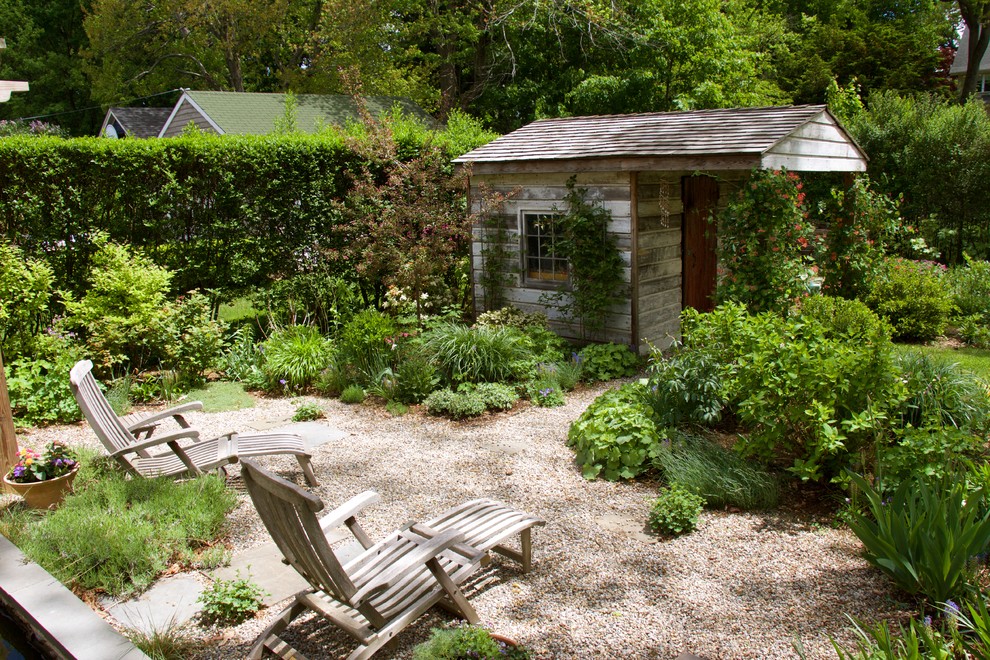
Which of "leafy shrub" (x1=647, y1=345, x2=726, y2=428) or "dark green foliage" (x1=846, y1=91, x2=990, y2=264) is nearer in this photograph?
"leafy shrub" (x1=647, y1=345, x2=726, y2=428)

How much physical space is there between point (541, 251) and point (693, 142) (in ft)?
8.67

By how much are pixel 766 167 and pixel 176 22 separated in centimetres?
2236

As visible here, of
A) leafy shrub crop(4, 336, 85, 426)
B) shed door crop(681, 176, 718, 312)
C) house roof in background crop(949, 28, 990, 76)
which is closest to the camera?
leafy shrub crop(4, 336, 85, 426)

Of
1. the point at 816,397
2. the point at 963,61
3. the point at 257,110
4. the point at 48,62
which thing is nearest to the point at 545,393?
the point at 816,397

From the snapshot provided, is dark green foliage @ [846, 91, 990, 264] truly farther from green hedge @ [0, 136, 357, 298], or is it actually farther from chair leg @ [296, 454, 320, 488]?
chair leg @ [296, 454, 320, 488]

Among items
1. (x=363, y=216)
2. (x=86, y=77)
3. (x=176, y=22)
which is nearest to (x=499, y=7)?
(x=176, y=22)

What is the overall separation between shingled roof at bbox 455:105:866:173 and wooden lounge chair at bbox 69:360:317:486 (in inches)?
209

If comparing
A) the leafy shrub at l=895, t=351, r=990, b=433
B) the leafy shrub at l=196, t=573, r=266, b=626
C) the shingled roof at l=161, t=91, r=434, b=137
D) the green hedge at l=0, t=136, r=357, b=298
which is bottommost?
the leafy shrub at l=196, t=573, r=266, b=626

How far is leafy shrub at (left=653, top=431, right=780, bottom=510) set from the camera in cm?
526

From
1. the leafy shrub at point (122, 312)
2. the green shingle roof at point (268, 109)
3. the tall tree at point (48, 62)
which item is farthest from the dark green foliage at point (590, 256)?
the tall tree at point (48, 62)

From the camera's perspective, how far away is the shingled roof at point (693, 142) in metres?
8.63

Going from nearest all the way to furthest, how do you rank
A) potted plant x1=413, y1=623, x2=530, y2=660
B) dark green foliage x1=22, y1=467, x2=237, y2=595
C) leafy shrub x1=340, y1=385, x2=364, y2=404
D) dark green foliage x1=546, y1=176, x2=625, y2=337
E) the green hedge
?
potted plant x1=413, y1=623, x2=530, y2=660 → dark green foliage x1=22, y1=467, x2=237, y2=595 → leafy shrub x1=340, y1=385, x2=364, y2=404 → the green hedge → dark green foliage x1=546, y1=176, x2=625, y2=337

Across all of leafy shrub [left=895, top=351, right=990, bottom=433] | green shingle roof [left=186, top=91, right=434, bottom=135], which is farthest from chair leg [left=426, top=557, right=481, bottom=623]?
green shingle roof [left=186, top=91, right=434, bottom=135]

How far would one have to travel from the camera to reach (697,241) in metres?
10.8
